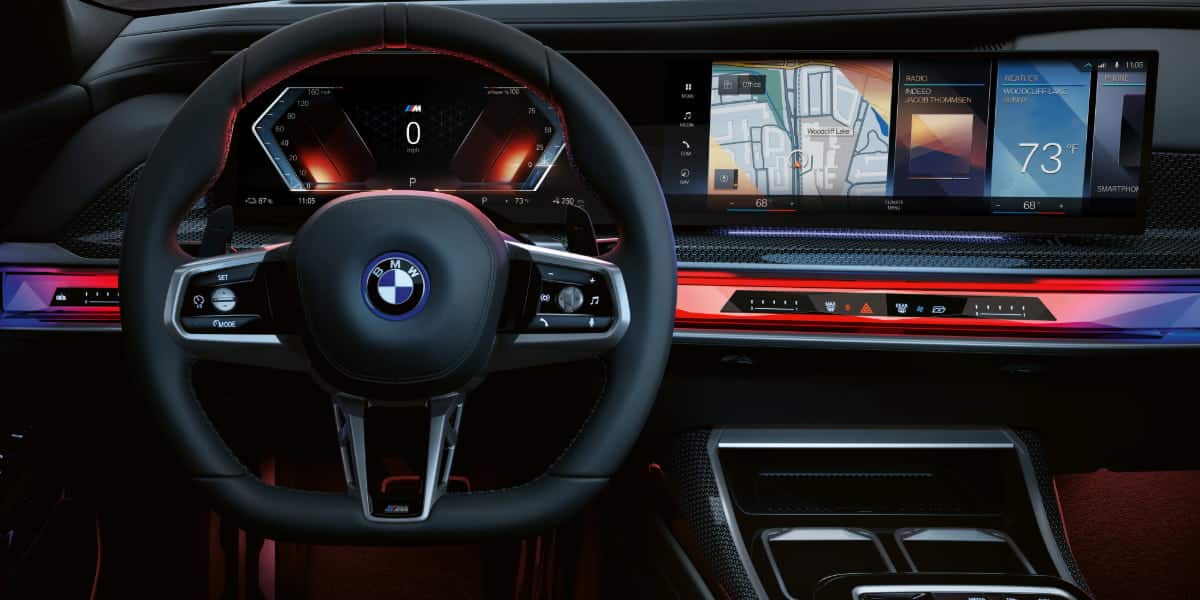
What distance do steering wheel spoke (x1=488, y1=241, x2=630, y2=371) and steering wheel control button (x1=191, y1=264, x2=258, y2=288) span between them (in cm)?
26

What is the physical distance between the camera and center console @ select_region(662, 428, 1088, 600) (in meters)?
1.29

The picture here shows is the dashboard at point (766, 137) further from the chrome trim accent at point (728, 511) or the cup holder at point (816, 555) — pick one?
the cup holder at point (816, 555)

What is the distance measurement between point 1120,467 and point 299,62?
4.35ft

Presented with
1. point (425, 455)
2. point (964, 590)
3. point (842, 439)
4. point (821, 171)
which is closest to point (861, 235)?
point (821, 171)

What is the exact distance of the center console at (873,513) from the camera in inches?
50.8

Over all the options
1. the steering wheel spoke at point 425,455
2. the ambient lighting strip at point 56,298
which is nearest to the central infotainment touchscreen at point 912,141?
the steering wheel spoke at point 425,455

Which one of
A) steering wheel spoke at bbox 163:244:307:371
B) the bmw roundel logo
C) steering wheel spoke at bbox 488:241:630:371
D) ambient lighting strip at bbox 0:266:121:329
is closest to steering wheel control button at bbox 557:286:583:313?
steering wheel spoke at bbox 488:241:630:371

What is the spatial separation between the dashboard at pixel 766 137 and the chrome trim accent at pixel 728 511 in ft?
1.06

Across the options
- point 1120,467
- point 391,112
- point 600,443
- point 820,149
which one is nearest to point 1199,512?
point 1120,467

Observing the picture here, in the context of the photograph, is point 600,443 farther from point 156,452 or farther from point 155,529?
point 155,529

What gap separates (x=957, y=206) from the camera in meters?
1.37

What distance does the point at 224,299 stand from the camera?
939 mm

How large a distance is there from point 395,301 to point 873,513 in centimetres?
85

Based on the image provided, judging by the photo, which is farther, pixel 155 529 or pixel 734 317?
pixel 155 529
